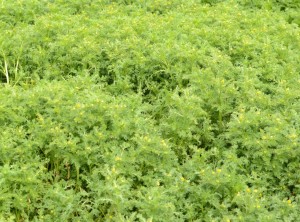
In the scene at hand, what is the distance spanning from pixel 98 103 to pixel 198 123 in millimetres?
1015

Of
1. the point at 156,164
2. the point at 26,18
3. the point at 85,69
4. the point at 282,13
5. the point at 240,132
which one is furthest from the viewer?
the point at 282,13

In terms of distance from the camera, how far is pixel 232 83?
4.99 metres

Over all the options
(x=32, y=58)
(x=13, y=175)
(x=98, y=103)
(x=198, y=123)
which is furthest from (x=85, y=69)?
(x=13, y=175)

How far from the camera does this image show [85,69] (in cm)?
541

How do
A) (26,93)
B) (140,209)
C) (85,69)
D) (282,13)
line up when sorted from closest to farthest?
1. (140,209)
2. (26,93)
3. (85,69)
4. (282,13)

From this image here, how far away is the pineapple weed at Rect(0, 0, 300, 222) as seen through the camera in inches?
150

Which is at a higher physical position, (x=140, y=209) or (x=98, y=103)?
(x=98, y=103)

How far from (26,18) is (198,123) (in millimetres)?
3298

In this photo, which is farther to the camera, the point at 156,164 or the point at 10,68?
the point at 10,68

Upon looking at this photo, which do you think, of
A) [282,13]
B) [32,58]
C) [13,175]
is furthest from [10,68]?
[282,13]

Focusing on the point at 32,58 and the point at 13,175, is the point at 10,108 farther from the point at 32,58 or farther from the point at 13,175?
the point at 32,58

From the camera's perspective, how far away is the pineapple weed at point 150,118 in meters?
3.81

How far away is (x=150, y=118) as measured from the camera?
4.84m

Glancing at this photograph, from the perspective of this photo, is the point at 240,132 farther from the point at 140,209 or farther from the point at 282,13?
the point at 282,13
